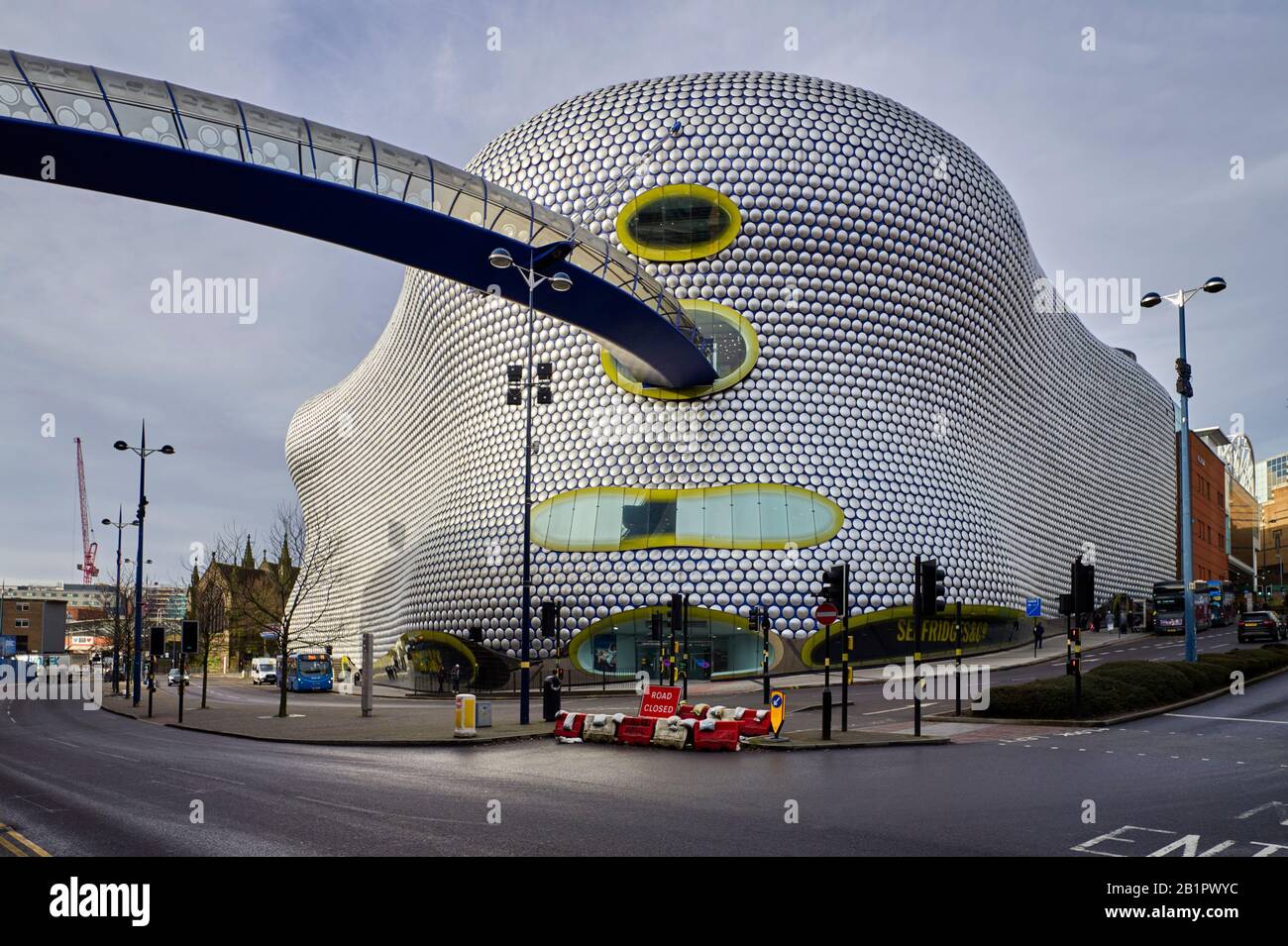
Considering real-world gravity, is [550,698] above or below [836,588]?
below

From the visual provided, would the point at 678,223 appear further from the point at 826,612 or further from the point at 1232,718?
the point at 1232,718

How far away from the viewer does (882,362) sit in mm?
46812

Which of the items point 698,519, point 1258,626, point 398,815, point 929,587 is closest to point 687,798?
point 398,815

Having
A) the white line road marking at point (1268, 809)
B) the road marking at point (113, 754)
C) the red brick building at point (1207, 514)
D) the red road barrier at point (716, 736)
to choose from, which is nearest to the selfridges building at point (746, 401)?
the road marking at point (113, 754)

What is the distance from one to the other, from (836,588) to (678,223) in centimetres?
2959

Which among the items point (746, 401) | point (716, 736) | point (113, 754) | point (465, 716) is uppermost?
point (746, 401)

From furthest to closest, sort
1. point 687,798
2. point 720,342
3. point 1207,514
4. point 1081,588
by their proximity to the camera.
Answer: point 1207,514
point 720,342
point 1081,588
point 687,798

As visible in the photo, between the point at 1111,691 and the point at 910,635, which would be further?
the point at 910,635

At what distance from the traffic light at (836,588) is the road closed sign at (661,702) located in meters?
3.64

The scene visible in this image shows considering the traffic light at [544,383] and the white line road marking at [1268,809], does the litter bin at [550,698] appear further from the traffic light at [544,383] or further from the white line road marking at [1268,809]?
the white line road marking at [1268,809]

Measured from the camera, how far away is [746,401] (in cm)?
4491

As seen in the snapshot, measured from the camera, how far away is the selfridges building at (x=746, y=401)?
42844 millimetres
